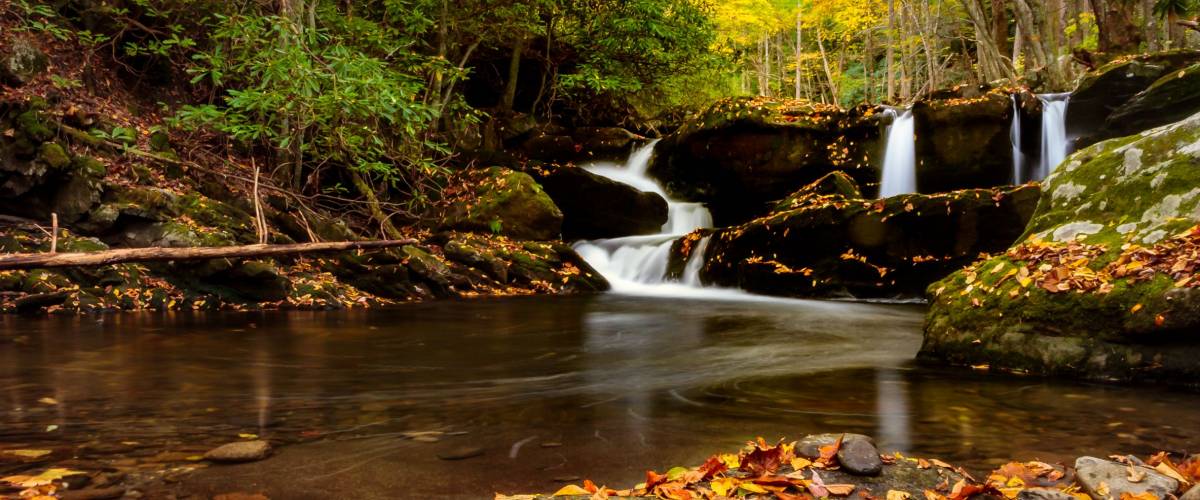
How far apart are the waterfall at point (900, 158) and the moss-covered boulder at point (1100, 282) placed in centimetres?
845

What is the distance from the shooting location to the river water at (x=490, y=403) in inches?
116

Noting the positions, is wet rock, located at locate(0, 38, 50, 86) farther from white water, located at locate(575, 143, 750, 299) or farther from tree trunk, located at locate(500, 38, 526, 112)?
tree trunk, located at locate(500, 38, 526, 112)

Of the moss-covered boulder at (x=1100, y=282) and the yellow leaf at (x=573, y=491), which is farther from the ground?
the moss-covered boulder at (x=1100, y=282)

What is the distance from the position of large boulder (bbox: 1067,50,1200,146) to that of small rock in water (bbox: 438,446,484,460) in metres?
14.0

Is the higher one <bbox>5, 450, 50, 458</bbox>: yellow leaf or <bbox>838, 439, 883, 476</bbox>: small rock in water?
<bbox>838, 439, 883, 476</bbox>: small rock in water

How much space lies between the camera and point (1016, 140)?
13680 mm

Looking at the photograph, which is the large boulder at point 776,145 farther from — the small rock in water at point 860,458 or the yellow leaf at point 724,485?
the yellow leaf at point 724,485

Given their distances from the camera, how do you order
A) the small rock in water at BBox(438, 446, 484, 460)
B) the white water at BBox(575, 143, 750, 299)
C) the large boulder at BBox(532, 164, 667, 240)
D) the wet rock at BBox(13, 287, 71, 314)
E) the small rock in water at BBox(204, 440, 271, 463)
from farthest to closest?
the large boulder at BBox(532, 164, 667, 240) → the white water at BBox(575, 143, 750, 299) → the wet rock at BBox(13, 287, 71, 314) → the small rock in water at BBox(438, 446, 484, 460) → the small rock in water at BBox(204, 440, 271, 463)

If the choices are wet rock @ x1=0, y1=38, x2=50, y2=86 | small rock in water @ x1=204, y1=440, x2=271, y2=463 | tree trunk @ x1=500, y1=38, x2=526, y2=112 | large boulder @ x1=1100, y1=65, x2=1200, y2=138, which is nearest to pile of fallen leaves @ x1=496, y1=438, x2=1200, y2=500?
small rock in water @ x1=204, y1=440, x2=271, y2=463

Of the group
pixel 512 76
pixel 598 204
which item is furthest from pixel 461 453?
pixel 512 76

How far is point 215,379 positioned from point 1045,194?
6865mm

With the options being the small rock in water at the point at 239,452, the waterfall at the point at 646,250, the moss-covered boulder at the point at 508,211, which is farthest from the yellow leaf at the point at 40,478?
the moss-covered boulder at the point at 508,211

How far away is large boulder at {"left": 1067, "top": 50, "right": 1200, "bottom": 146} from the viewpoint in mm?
13109

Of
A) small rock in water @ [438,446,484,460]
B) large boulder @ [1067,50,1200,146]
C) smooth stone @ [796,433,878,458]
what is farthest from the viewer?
large boulder @ [1067,50,1200,146]
